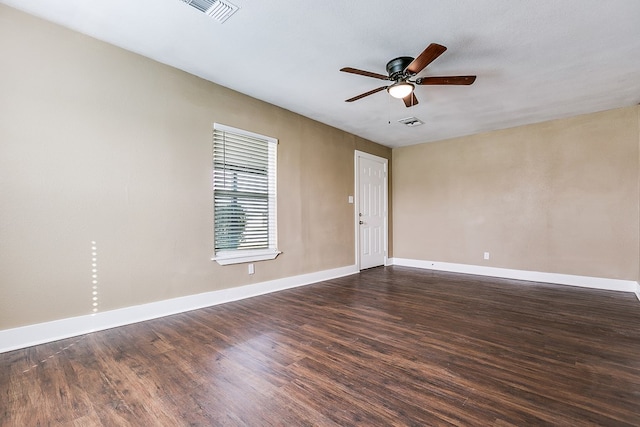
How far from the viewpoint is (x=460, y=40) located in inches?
99.4

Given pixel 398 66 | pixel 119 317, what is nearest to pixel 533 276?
pixel 398 66

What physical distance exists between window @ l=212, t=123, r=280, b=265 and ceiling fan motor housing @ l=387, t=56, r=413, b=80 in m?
1.85

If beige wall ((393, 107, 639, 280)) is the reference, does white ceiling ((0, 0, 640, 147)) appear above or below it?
above

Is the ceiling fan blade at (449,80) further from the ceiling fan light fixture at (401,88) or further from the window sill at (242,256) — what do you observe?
the window sill at (242,256)

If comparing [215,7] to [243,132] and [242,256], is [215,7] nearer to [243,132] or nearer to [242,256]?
[243,132]

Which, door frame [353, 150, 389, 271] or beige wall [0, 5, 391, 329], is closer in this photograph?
beige wall [0, 5, 391, 329]

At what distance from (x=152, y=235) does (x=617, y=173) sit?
6.12 meters

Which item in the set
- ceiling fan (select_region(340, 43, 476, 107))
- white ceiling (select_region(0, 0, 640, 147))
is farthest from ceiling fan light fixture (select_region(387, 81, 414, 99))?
white ceiling (select_region(0, 0, 640, 147))

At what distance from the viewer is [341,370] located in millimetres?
1933

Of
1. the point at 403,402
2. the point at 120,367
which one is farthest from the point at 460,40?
the point at 120,367

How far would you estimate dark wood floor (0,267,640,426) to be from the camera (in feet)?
4.94

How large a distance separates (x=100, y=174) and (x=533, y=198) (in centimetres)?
592

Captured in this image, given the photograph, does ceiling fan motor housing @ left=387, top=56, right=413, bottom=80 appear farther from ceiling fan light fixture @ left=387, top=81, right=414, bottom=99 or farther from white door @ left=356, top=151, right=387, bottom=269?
white door @ left=356, top=151, right=387, bottom=269

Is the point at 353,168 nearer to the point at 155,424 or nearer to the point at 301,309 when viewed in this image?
the point at 301,309
